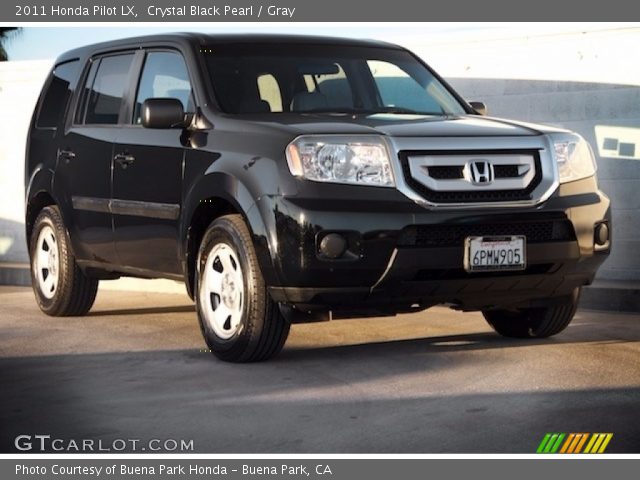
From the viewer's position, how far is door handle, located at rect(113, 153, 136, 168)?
360 inches

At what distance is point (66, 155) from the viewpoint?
10.1 meters

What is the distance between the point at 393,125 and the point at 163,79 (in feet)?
6.33

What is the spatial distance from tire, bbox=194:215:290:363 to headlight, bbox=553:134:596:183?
5.87ft

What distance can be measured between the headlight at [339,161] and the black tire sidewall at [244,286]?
61 cm

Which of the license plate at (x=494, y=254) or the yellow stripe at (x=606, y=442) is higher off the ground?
the license plate at (x=494, y=254)

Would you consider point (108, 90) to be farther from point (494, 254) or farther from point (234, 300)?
point (494, 254)

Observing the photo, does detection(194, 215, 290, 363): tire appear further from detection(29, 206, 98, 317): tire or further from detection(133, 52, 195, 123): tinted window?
detection(29, 206, 98, 317): tire

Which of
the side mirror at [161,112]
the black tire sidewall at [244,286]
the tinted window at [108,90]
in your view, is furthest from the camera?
the tinted window at [108,90]

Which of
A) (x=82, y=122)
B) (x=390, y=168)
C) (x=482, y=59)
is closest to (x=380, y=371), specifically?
(x=390, y=168)

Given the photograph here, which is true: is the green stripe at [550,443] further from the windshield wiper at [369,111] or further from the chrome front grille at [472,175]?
the windshield wiper at [369,111]

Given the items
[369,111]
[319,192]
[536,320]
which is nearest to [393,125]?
[319,192]

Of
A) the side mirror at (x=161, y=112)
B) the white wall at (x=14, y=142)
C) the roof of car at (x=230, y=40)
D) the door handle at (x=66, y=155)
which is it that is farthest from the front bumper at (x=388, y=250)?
the white wall at (x=14, y=142)

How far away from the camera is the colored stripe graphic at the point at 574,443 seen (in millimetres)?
5895

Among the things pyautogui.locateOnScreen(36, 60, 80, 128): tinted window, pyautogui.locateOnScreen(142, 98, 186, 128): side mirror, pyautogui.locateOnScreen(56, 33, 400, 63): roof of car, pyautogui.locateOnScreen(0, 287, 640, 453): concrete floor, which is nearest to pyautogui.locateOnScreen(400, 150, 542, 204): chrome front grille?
pyautogui.locateOnScreen(0, 287, 640, 453): concrete floor
